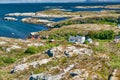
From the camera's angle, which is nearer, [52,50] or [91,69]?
[91,69]

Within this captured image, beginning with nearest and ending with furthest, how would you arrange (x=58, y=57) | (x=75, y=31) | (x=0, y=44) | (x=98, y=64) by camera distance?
(x=98, y=64)
(x=58, y=57)
(x=0, y=44)
(x=75, y=31)

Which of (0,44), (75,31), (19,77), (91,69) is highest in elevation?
(91,69)

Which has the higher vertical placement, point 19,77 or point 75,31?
point 19,77

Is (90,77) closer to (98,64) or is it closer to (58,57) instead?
(98,64)

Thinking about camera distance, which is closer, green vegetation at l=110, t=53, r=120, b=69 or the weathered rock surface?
green vegetation at l=110, t=53, r=120, b=69

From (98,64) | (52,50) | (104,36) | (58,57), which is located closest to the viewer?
(98,64)

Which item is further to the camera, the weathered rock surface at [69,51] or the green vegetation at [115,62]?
the weathered rock surface at [69,51]

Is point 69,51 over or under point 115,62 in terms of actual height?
under

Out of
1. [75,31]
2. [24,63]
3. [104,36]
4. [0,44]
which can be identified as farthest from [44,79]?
[75,31]

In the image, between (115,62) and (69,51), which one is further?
(69,51)
